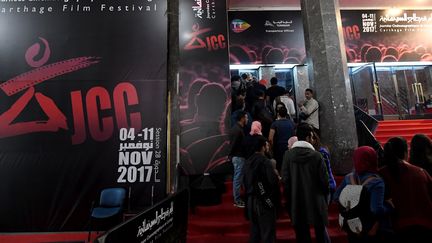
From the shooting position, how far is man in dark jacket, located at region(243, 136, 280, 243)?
8.69 ft

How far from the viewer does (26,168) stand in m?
4.37

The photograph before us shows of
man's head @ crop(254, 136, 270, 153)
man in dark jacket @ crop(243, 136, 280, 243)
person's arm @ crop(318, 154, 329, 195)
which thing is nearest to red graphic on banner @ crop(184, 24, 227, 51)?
man's head @ crop(254, 136, 270, 153)

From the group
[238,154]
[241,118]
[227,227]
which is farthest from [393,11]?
[227,227]

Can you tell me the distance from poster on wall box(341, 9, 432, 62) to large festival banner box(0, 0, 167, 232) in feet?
23.2

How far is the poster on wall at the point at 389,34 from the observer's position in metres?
8.93

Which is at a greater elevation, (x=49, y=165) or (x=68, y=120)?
(x=68, y=120)

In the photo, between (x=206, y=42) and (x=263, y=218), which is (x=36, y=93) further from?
(x=263, y=218)

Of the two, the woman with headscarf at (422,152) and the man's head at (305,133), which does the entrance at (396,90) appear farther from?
the woman with headscarf at (422,152)

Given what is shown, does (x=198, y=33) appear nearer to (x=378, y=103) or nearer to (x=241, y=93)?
(x=241, y=93)

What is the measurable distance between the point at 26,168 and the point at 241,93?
395 centimetres

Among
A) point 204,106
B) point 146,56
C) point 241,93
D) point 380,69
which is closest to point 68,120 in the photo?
point 146,56

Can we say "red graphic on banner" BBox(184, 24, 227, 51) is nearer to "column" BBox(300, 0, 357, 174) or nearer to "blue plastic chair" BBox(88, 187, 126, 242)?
"column" BBox(300, 0, 357, 174)

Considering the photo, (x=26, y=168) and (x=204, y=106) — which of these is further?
(x=204, y=106)

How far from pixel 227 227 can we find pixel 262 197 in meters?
1.21
